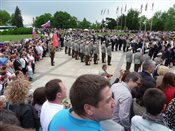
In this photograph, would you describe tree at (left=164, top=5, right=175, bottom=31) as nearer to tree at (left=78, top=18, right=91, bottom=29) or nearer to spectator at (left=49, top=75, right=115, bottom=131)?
tree at (left=78, top=18, right=91, bottom=29)

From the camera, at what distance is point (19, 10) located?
124 meters

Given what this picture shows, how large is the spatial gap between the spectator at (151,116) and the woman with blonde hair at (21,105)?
5.39 ft

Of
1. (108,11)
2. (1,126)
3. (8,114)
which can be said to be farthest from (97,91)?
(108,11)

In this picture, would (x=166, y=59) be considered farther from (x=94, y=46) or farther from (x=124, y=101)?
(x=124, y=101)

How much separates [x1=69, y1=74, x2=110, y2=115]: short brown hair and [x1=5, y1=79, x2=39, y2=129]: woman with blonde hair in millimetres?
2297

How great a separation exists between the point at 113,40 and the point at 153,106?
92.4ft

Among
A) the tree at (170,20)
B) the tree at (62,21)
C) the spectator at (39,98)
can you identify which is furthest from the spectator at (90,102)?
the tree at (170,20)

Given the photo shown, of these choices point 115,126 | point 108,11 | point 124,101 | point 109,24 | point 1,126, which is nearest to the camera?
point 1,126

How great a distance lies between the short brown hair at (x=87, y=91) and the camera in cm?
182

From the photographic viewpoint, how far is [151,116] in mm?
3051

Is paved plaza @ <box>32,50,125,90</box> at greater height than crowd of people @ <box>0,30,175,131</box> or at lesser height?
lesser

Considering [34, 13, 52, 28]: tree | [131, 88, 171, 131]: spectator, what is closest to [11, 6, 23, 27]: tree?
[34, 13, 52, 28]: tree

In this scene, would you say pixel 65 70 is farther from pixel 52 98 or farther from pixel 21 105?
pixel 52 98

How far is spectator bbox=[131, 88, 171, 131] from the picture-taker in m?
2.93
